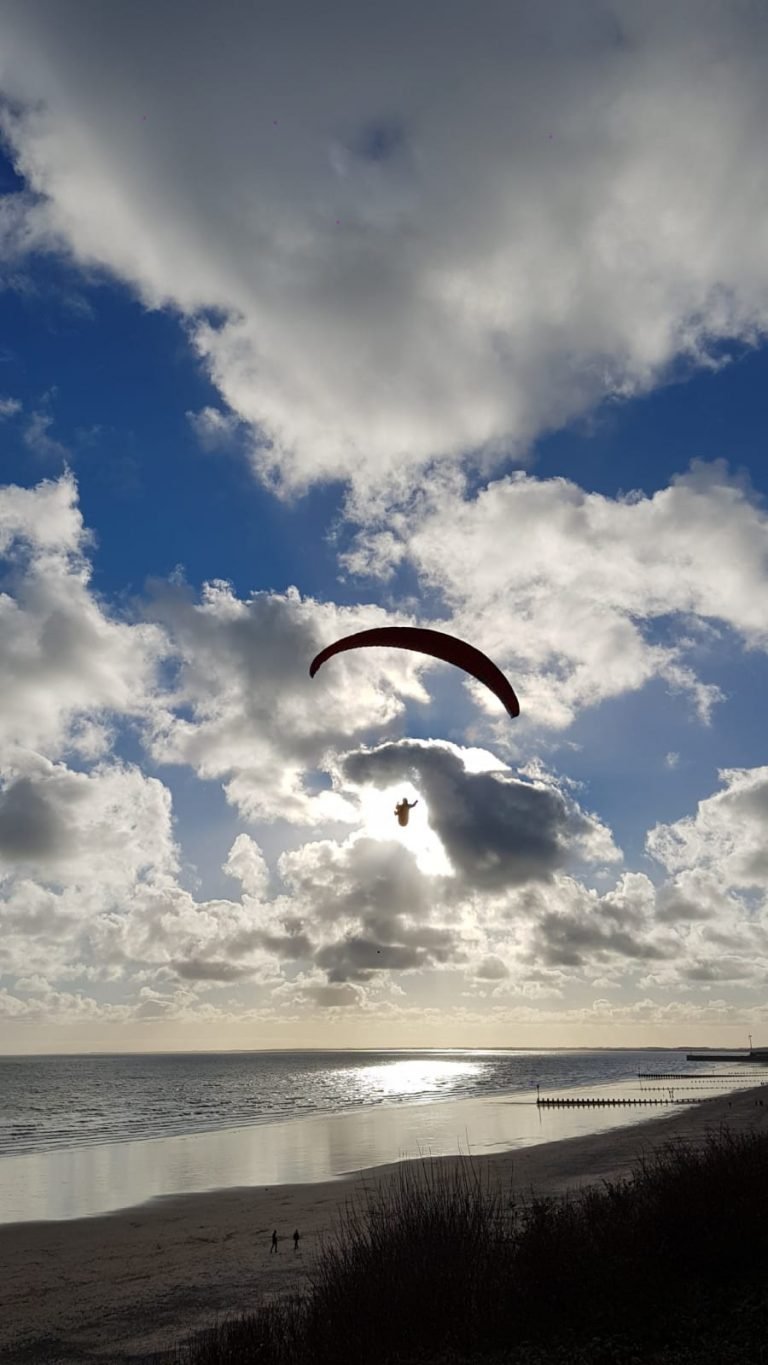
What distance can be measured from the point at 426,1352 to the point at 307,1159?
33031 mm

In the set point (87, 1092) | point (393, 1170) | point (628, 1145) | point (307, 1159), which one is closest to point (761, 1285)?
point (393, 1170)

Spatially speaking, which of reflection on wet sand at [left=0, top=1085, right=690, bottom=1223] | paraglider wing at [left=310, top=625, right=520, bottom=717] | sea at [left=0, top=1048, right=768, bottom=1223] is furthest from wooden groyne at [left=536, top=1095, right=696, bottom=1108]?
paraglider wing at [left=310, top=625, right=520, bottom=717]

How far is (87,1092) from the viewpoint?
110000 millimetres

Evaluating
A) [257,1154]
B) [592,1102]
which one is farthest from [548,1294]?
[592,1102]

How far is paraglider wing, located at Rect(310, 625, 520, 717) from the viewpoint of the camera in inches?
664

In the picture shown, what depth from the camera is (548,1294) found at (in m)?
9.23

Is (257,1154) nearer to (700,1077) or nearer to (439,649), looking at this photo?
(439,649)

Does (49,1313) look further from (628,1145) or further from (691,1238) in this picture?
(628,1145)

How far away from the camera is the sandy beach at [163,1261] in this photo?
1294 centimetres

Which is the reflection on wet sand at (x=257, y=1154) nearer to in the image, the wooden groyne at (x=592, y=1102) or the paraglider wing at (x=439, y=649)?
the wooden groyne at (x=592, y=1102)

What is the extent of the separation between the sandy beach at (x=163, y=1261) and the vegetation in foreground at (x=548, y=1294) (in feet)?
9.25

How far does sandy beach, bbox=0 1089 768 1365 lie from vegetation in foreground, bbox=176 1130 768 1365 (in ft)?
9.25

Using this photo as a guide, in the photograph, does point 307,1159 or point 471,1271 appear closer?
point 471,1271

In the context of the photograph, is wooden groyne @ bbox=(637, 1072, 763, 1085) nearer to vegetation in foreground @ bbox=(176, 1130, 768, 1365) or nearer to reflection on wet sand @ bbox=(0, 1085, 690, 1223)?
reflection on wet sand @ bbox=(0, 1085, 690, 1223)
